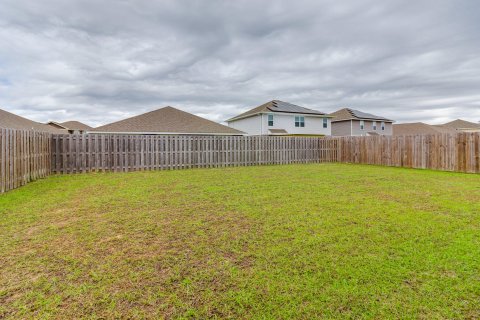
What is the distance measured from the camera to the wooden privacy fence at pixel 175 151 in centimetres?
1177

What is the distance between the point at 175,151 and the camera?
13828 millimetres

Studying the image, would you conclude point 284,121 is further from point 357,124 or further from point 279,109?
point 357,124

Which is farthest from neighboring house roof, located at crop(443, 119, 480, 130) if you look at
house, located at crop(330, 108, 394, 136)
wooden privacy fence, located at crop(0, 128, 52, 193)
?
wooden privacy fence, located at crop(0, 128, 52, 193)

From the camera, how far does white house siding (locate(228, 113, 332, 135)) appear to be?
93.2 feet

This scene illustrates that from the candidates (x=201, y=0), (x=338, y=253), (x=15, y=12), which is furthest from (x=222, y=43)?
(x=338, y=253)

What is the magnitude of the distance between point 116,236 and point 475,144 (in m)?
14.8

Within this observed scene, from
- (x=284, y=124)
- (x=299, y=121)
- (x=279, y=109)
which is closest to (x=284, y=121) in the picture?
(x=284, y=124)

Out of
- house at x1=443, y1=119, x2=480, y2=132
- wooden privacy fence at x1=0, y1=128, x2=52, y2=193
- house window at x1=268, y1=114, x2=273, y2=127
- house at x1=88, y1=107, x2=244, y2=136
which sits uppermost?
house at x1=443, y1=119, x2=480, y2=132

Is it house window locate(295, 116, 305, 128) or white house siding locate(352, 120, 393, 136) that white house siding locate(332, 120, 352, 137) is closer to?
white house siding locate(352, 120, 393, 136)

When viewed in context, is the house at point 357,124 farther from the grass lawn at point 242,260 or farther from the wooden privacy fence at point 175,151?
the grass lawn at point 242,260

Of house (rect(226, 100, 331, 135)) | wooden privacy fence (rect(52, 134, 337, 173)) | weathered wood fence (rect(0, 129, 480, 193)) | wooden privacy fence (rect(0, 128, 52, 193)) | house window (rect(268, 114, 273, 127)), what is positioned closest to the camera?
wooden privacy fence (rect(0, 128, 52, 193))

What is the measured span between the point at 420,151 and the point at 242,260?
1454 centimetres

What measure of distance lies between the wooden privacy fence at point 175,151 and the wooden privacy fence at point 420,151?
6.17ft

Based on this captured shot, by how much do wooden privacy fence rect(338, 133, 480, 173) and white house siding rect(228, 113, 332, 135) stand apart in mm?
11586
